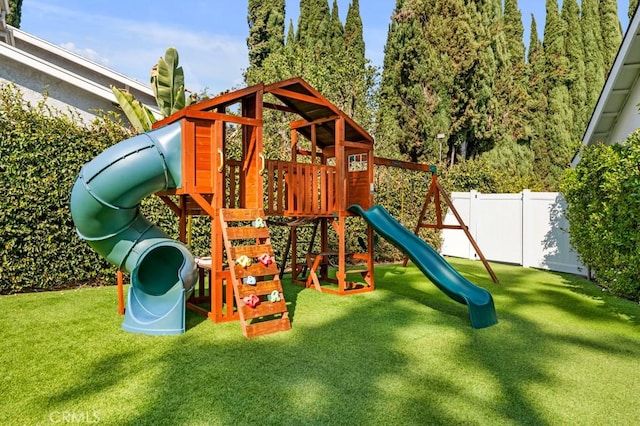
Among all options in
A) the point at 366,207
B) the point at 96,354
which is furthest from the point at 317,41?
the point at 96,354

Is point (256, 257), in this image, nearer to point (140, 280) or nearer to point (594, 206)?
point (140, 280)

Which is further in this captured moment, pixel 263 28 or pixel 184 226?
pixel 263 28

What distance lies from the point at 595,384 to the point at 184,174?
4.75 metres

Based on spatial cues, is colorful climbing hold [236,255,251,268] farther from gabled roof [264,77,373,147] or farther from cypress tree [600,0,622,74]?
cypress tree [600,0,622,74]

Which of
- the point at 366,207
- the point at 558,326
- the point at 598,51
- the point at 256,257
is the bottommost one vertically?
the point at 558,326

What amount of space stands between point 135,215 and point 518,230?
9.38 m

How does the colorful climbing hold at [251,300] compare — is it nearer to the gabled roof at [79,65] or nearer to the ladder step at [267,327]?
the ladder step at [267,327]

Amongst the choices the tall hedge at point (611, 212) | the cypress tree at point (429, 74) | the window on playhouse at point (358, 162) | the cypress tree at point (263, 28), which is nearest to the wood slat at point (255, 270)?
the window on playhouse at point (358, 162)

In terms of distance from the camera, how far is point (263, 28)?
80.8ft

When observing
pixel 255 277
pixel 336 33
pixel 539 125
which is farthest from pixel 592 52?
pixel 255 277

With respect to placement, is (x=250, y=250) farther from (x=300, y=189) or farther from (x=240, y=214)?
(x=300, y=189)

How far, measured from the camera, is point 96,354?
407 cm

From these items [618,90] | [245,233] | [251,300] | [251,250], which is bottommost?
[251,300]

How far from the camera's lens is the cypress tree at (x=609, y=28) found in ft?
91.0
